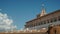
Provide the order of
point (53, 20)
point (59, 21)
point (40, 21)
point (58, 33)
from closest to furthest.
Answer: point (58, 33) < point (59, 21) < point (53, 20) < point (40, 21)

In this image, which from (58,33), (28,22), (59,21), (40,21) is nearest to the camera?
(58,33)

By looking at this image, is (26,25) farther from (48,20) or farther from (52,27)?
(52,27)

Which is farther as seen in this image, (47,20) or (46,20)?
(46,20)

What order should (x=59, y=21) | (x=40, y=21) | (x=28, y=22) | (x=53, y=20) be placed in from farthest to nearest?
(x=28, y=22), (x=40, y=21), (x=53, y=20), (x=59, y=21)

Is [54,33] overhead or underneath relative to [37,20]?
underneath

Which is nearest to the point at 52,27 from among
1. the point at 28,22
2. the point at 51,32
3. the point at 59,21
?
the point at 51,32

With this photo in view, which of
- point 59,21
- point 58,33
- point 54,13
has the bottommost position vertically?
point 58,33

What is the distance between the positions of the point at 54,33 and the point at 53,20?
22.7 m

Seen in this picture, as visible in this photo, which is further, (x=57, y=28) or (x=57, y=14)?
(x=57, y=14)

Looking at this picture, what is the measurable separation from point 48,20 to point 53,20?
2732 mm

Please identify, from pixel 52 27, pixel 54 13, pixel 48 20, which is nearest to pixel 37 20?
pixel 48 20

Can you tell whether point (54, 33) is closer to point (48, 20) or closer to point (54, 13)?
point (54, 13)

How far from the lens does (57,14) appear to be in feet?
139

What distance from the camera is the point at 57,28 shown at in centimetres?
2175
